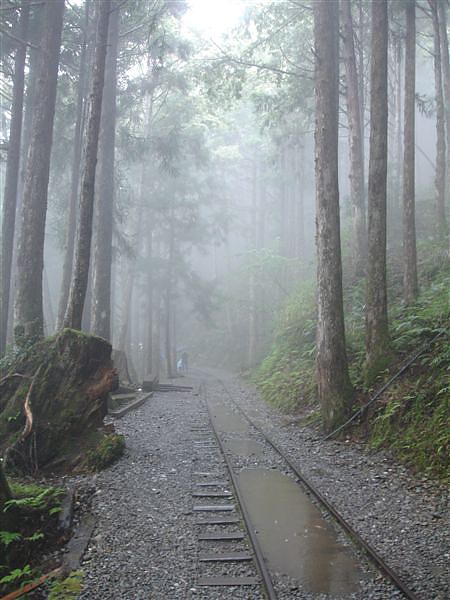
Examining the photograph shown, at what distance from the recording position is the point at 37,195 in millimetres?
12391

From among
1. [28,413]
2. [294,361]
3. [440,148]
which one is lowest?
[28,413]

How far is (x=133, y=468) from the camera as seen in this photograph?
310 inches

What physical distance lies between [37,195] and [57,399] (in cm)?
597

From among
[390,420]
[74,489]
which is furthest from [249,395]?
[74,489]

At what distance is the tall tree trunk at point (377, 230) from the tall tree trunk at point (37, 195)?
710 cm

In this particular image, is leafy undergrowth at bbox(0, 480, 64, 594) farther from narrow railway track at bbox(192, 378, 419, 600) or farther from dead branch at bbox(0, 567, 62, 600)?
narrow railway track at bbox(192, 378, 419, 600)

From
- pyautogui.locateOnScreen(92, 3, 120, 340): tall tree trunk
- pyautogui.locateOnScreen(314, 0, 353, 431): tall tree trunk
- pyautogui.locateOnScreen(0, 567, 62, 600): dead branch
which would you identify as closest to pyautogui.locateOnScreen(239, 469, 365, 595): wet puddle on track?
pyautogui.locateOnScreen(0, 567, 62, 600): dead branch

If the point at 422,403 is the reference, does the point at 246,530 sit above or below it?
below

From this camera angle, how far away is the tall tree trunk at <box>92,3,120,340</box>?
54.0ft

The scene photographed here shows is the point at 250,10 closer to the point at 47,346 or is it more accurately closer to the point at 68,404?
the point at 47,346

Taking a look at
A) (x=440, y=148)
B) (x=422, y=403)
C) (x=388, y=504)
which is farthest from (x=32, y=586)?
(x=440, y=148)

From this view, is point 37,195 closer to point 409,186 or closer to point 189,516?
point 409,186

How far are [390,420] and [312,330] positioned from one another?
8.44m

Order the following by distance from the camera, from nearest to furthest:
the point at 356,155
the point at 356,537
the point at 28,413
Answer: the point at 356,537 → the point at 28,413 → the point at 356,155
